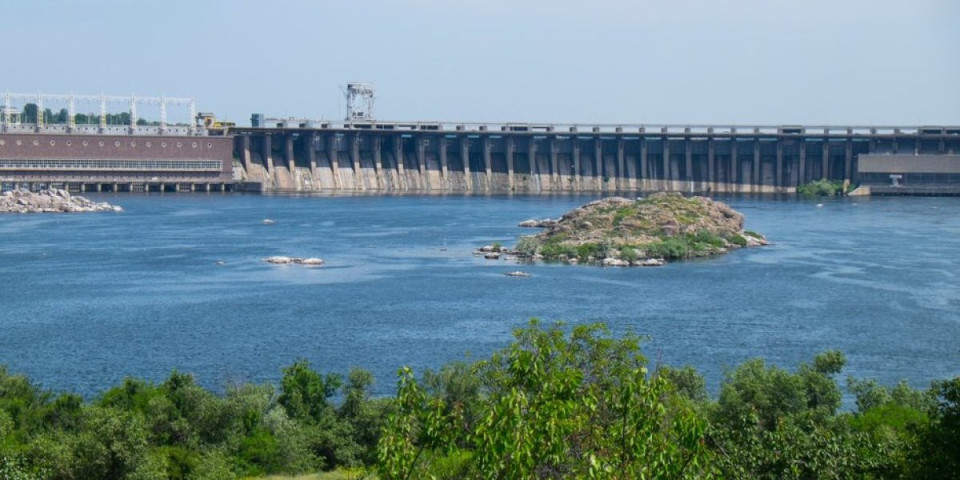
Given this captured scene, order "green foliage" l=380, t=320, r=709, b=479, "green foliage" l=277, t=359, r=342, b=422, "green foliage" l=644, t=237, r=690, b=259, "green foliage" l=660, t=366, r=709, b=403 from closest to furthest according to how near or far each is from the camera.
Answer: "green foliage" l=380, t=320, r=709, b=479
"green foliage" l=660, t=366, r=709, b=403
"green foliage" l=277, t=359, r=342, b=422
"green foliage" l=644, t=237, r=690, b=259

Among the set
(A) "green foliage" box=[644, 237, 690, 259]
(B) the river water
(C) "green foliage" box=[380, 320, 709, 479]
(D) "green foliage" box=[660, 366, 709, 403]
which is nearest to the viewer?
(C) "green foliage" box=[380, 320, 709, 479]

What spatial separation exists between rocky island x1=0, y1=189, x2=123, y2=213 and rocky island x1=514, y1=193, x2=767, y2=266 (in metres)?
33.8

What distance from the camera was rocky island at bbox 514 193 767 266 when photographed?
5338cm

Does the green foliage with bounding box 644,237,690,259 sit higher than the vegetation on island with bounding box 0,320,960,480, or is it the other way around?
the vegetation on island with bounding box 0,320,960,480

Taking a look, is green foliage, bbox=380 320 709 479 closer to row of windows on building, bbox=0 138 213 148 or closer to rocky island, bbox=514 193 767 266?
rocky island, bbox=514 193 767 266

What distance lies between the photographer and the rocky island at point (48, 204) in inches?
3113

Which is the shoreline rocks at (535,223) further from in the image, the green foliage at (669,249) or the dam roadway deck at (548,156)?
the dam roadway deck at (548,156)

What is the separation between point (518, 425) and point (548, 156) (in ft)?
316

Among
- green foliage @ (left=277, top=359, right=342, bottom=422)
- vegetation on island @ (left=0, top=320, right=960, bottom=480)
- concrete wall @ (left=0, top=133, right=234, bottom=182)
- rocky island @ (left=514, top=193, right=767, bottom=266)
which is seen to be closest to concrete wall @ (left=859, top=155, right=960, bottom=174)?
rocky island @ (left=514, top=193, right=767, bottom=266)

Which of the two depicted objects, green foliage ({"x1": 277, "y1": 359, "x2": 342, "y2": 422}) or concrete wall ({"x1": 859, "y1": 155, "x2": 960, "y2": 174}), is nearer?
green foliage ({"x1": 277, "y1": 359, "x2": 342, "y2": 422})

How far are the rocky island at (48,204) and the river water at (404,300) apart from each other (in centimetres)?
945

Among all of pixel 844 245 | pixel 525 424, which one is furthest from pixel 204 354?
pixel 844 245

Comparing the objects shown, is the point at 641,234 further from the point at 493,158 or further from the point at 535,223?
the point at 493,158

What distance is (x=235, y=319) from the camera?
3688 cm
